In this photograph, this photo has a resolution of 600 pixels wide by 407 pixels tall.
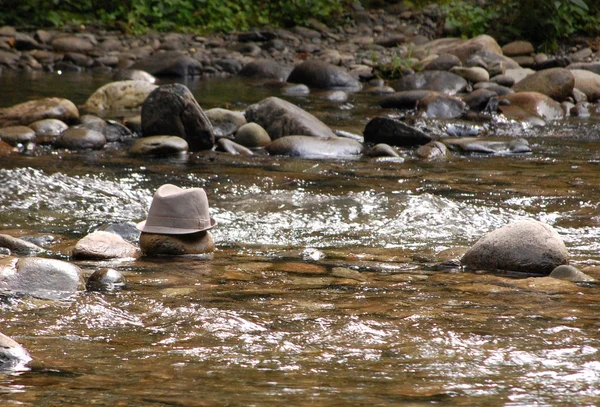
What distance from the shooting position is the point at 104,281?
3783 millimetres

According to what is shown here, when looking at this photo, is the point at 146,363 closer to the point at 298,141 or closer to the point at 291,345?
the point at 291,345

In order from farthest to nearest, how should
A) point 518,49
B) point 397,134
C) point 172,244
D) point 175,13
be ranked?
point 175,13 < point 518,49 < point 397,134 < point 172,244

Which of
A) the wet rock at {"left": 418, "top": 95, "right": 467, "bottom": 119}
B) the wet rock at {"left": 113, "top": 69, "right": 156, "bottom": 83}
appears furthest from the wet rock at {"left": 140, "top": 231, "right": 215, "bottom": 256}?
the wet rock at {"left": 113, "top": 69, "right": 156, "bottom": 83}

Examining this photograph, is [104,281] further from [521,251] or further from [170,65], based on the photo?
[170,65]

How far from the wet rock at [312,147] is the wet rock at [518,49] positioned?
9.04 metres

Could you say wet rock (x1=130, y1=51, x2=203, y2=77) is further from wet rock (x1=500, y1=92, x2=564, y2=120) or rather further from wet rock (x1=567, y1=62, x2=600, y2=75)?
wet rock (x1=567, y1=62, x2=600, y2=75)

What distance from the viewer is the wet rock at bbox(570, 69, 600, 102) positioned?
1280cm

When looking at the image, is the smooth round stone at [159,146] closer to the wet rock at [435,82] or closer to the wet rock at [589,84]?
the wet rock at [435,82]

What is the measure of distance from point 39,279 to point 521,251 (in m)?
2.40

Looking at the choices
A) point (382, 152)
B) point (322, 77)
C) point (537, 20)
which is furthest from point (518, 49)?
point (382, 152)

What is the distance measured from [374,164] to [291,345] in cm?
492

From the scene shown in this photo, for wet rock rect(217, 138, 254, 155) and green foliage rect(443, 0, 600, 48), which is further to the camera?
green foliage rect(443, 0, 600, 48)

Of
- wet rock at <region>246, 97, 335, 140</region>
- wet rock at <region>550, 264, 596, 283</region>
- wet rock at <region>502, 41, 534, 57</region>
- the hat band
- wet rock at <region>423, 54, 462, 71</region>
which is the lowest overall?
wet rock at <region>550, 264, 596, 283</region>

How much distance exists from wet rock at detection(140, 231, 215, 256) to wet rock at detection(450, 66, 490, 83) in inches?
374
